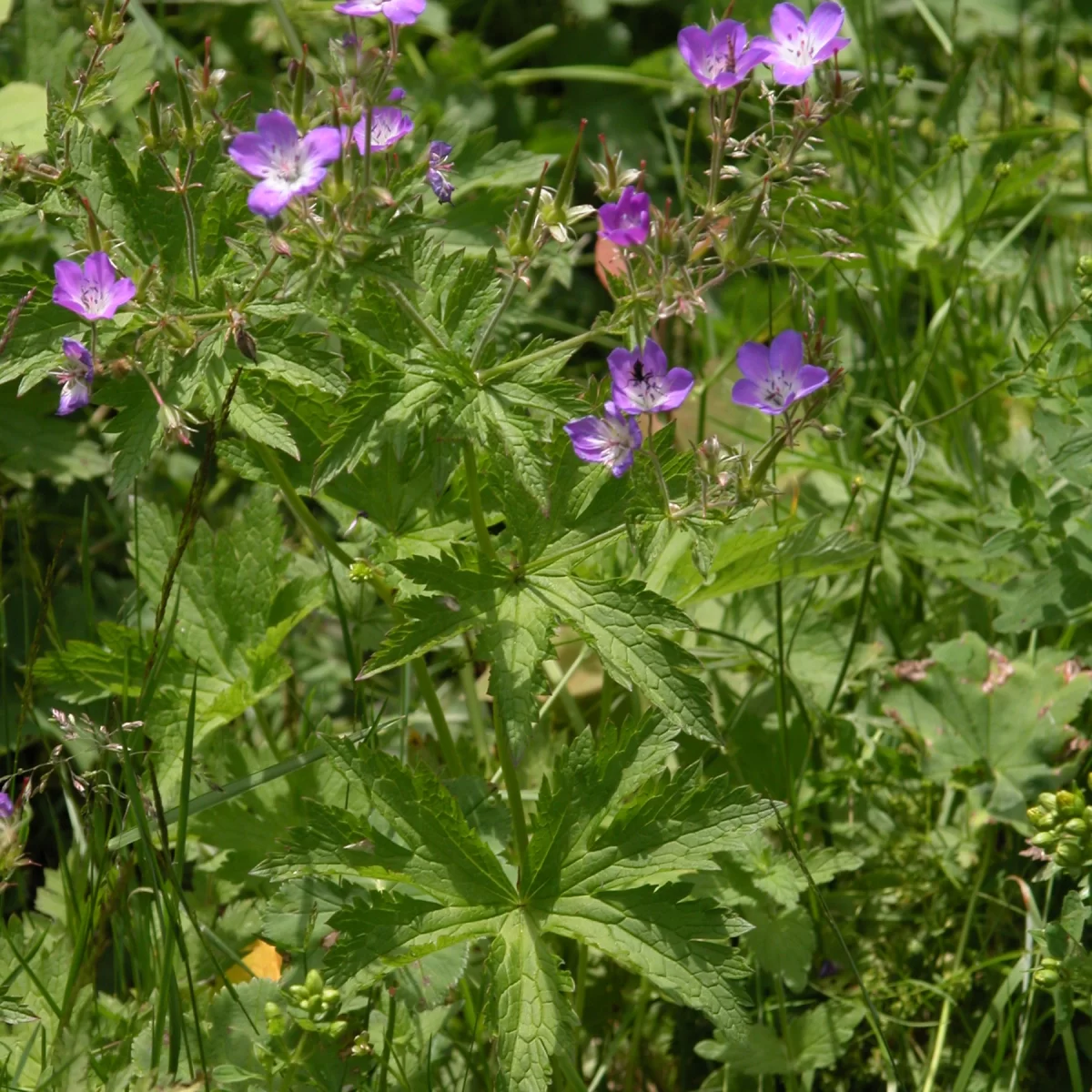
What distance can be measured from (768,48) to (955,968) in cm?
165

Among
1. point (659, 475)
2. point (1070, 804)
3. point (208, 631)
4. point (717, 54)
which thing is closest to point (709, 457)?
point (659, 475)

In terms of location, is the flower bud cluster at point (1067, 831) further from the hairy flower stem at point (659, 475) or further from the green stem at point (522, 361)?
the green stem at point (522, 361)

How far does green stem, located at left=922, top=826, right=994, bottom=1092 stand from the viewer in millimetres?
2234

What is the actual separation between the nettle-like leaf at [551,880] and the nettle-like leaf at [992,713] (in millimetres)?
807

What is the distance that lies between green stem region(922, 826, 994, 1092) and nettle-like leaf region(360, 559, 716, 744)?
0.85 meters

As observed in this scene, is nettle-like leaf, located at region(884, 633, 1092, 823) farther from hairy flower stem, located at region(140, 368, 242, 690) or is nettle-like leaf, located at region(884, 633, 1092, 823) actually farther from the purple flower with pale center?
hairy flower stem, located at region(140, 368, 242, 690)

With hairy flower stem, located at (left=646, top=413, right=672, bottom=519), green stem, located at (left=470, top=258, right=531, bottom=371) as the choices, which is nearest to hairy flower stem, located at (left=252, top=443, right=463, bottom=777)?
green stem, located at (left=470, top=258, right=531, bottom=371)

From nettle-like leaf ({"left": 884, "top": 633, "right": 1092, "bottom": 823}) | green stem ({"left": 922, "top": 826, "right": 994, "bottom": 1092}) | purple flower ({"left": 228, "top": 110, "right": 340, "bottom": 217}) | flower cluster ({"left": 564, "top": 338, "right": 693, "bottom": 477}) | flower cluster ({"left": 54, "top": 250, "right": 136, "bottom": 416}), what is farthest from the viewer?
nettle-like leaf ({"left": 884, "top": 633, "right": 1092, "bottom": 823})

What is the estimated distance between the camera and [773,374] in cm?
178

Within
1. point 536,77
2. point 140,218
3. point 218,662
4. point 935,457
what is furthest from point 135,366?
point 536,77

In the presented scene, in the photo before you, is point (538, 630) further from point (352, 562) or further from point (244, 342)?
point (244, 342)

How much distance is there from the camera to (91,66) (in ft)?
6.42

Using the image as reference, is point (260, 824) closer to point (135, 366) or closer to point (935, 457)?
point (135, 366)

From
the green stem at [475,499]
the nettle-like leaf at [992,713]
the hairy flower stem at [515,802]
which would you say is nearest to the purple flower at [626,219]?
the green stem at [475,499]
